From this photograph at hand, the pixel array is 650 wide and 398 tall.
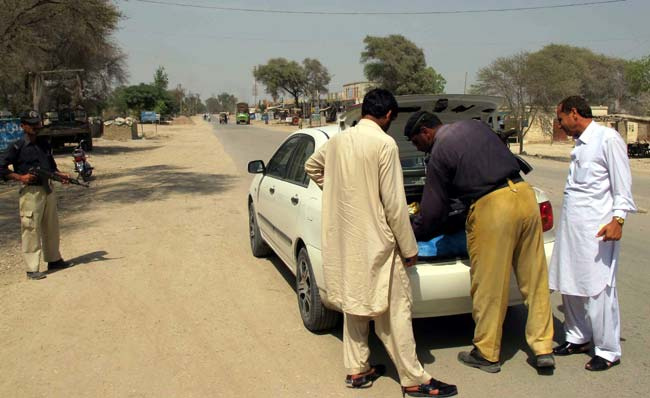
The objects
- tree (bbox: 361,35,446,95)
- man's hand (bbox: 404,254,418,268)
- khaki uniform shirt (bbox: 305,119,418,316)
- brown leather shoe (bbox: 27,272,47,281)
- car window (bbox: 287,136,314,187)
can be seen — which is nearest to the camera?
khaki uniform shirt (bbox: 305,119,418,316)

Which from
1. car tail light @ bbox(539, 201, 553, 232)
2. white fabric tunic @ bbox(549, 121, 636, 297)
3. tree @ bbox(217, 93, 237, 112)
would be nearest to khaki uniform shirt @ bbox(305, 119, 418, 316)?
white fabric tunic @ bbox(549, 121, 636, 297)

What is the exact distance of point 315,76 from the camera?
90.0 m

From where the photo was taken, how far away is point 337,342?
4230 mm

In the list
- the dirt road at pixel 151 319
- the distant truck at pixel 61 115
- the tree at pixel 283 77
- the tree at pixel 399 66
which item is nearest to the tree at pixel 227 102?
the tree at pixel 283 77

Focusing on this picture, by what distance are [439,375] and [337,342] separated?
885 mm

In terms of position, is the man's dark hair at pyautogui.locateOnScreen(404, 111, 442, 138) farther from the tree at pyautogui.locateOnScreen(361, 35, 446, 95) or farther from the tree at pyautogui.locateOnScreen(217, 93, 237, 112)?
the tree at pyautogui.locateOnScreen(217, 93, 237, 112)

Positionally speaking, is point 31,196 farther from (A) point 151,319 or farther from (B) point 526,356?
(B) point 526,356

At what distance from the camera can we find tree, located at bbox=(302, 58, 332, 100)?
295 feet

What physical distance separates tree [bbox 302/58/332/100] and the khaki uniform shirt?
287ft

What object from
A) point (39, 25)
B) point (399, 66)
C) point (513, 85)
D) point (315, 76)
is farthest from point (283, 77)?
point (39, 25)

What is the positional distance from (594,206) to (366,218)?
5.03ft

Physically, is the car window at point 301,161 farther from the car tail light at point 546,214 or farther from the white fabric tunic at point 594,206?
the white fabric tunic at point 594,206

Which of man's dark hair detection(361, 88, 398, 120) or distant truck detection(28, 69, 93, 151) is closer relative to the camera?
man's dark hair detection(361, 88, 398, 120)

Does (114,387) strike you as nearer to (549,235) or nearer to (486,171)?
(486,171)
